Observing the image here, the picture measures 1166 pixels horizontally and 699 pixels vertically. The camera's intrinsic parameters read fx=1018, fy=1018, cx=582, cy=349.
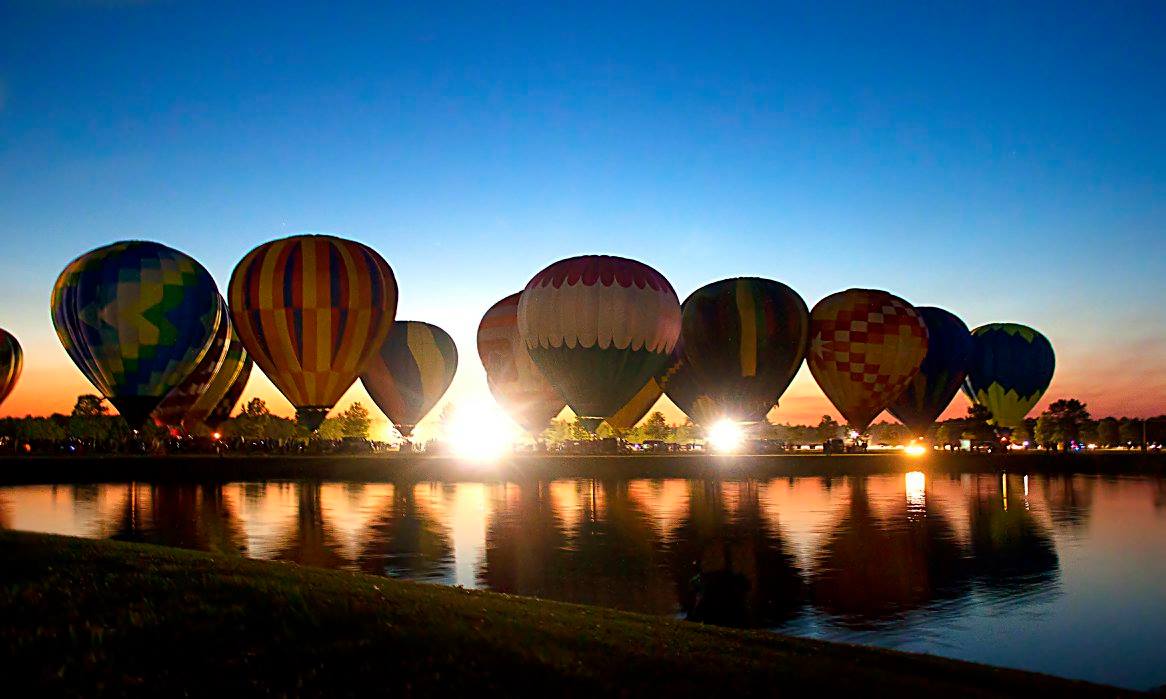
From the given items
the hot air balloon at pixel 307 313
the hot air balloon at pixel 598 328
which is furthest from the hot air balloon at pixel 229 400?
the hot air balloon at pixel 598 328

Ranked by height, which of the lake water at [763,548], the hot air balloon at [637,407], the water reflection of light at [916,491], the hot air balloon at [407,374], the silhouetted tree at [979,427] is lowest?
the water reflection of light at [916,491]

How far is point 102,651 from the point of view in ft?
32.6

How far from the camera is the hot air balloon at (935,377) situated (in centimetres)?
6831

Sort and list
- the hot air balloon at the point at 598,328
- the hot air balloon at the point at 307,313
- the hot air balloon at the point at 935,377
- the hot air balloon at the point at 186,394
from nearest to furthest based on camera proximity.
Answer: the hot air balloon at the point at 598,328, the hot air balloon at the point at 307,313, the hot air balloon at the point at 186,394, the hot air balloon at the point at 935,377

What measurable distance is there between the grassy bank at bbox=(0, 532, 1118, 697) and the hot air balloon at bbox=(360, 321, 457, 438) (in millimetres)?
55305

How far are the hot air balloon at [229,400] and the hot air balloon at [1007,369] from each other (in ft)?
190

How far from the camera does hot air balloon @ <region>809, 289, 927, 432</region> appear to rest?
58.4 meters

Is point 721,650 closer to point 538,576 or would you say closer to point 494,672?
point 494,672

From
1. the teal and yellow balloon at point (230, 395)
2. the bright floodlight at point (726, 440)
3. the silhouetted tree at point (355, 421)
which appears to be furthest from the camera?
the silhouetted tree at point (355, 421)

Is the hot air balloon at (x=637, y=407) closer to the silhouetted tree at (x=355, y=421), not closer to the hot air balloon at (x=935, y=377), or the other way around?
the hot air balloon at (x=935, y=377)

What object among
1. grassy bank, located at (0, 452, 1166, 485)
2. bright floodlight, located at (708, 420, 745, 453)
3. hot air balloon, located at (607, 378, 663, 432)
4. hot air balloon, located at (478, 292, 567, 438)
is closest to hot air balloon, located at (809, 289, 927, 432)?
grassy bank, located at (0, 452, 1166, 485)

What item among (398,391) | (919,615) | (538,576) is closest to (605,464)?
(398,391)

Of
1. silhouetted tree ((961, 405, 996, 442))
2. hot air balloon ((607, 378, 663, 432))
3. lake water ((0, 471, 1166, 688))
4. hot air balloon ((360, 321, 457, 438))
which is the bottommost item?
lake water ((0, 471, 1166, 688))

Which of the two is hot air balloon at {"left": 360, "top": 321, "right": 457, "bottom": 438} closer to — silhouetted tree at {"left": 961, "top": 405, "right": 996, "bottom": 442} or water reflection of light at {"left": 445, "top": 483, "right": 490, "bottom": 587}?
water reflection of light at {"left": 445, "top": 483, "right": 490, "bottom": 587}
